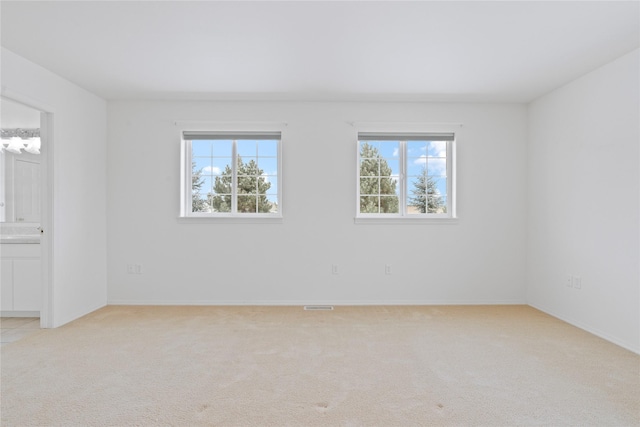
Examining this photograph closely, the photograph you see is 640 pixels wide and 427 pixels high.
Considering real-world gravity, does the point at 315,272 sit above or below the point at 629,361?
above

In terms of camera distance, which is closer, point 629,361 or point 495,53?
point 629,361

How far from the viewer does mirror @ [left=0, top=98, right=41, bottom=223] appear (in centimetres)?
476

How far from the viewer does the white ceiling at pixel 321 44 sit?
8.07ft

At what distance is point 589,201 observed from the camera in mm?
3604

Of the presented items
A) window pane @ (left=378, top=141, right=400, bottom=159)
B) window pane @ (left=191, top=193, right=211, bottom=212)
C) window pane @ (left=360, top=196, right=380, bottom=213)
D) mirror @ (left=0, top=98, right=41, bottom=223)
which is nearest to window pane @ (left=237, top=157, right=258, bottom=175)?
window pane @ (left=191, top=193, right=211, bottom=212)

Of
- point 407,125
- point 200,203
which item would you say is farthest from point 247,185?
point 407,125

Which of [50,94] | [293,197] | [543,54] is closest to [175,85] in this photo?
[50,94]

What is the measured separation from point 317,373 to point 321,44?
255cm

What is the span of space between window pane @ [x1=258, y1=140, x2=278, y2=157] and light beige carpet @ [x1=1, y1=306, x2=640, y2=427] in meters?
2.04

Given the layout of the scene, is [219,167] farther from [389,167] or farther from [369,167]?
[389,167]

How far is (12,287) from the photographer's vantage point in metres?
3.96

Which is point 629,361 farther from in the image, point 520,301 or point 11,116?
point 11,116

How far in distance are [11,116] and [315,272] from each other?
417 centimetres

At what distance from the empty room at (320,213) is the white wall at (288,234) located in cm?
3
